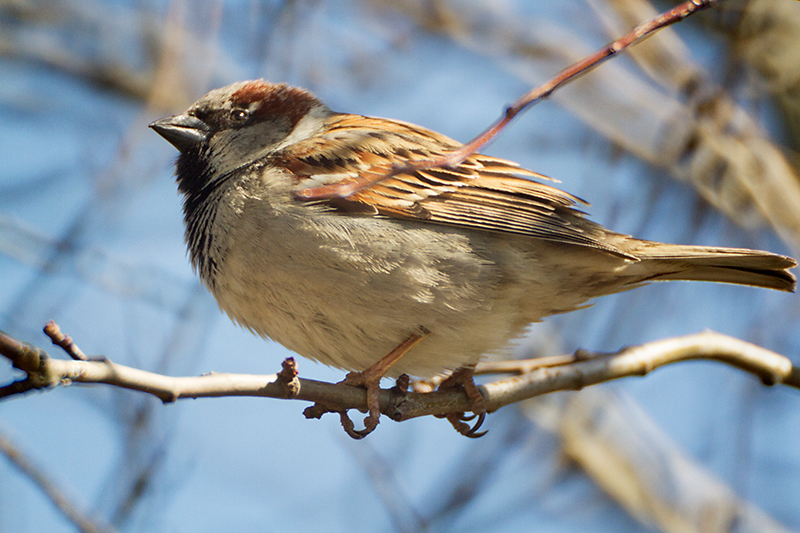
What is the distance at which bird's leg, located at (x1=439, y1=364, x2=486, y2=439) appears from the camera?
2.75m

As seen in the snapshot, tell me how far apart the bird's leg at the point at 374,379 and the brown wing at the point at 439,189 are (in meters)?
0.51

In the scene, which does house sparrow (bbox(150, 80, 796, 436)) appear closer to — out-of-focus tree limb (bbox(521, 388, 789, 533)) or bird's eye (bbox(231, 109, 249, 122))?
bird's eye (bbox(231, 109, 249, 122))

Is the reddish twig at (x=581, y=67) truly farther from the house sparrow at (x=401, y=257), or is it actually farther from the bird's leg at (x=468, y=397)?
the bird's leg at (x=468, y=397)

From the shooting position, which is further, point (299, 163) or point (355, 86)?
point (355, 86)

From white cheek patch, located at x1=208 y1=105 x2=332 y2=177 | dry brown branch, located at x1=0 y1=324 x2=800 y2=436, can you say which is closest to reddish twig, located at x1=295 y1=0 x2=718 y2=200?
dry brown branch, located at x1=0 y1=324 x2=800 y2=436

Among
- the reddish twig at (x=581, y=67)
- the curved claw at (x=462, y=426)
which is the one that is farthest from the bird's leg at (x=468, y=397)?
the reddish twig at (x=581, y=67)

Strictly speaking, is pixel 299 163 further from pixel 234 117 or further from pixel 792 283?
pixel 792 283

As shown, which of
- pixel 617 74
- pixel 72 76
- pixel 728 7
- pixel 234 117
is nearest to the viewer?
pixel 234 117

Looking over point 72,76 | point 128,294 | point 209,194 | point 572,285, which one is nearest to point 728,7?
point 572,285

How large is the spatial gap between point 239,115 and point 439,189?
108cm

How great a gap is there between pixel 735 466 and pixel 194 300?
109 inches

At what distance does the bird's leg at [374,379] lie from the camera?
2.46m

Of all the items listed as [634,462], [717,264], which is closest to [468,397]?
[717,264]

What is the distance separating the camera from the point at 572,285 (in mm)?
2898
